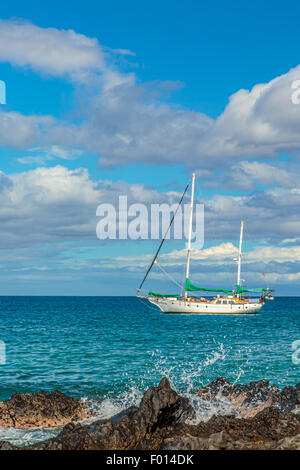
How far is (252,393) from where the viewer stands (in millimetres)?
18391

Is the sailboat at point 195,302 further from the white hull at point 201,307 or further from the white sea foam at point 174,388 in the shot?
the white sea foam at point 174,388

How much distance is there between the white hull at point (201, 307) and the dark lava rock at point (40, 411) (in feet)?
223

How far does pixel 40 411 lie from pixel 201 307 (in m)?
70.3

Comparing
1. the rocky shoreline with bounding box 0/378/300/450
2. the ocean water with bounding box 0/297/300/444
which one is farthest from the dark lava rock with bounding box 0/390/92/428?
the ocean water with bounding box 0/297/300/444

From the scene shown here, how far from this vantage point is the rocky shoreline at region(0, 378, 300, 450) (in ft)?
33.3

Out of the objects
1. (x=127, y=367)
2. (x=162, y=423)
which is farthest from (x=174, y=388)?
(x=162, y=423)

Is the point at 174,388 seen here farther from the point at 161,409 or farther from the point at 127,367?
the point at 161,409

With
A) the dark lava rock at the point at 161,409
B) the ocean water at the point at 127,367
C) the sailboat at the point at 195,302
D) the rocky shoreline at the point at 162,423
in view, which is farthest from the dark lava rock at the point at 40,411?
the sailboat at the point at 195,302

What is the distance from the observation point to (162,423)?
42.9 ft

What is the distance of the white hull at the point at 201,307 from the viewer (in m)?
84.4
